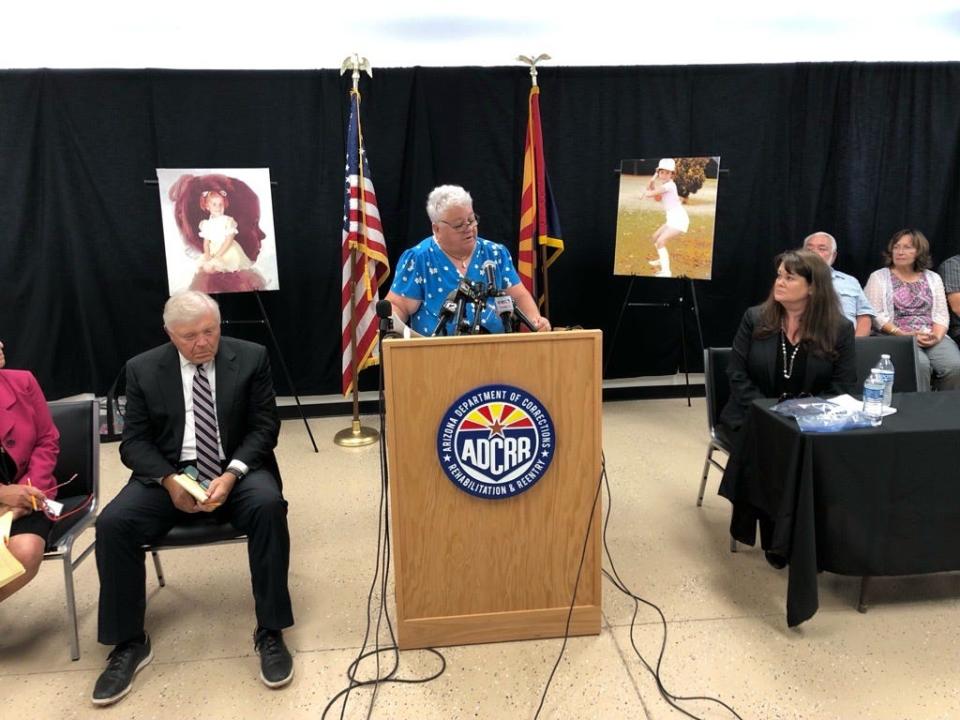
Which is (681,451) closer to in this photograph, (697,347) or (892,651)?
(697,347)

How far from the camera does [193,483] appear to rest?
1940 millimetres

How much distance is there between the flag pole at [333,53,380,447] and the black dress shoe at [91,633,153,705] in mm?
1973

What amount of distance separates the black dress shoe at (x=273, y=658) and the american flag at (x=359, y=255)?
6.89ft

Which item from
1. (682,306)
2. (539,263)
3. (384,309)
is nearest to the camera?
(384,309)

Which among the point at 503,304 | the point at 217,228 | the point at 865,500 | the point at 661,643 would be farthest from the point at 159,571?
the point at 865,500

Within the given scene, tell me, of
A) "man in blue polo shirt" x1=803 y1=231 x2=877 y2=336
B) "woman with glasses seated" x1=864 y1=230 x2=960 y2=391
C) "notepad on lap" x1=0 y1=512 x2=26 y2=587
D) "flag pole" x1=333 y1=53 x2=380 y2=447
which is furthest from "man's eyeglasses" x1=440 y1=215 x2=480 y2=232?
"woman with glasses seated" x1=864 y1=230 x2=960 y2=391

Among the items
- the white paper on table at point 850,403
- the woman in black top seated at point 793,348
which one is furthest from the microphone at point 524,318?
the white paper on table at point 850,403

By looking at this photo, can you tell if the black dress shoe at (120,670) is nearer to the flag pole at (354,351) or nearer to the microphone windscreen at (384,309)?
the microphone windscreen at (384,309)

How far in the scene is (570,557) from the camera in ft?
6.21

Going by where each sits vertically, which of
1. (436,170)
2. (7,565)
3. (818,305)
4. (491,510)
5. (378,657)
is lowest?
(378,657)

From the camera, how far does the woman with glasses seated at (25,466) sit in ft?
6.02

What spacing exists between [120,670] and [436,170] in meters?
3.25

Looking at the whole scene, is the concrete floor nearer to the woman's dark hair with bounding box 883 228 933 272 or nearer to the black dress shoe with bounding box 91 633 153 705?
the black dress shoe with bounding box 91 633 153 705

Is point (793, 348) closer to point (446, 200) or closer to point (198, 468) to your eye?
point (446, 200)
